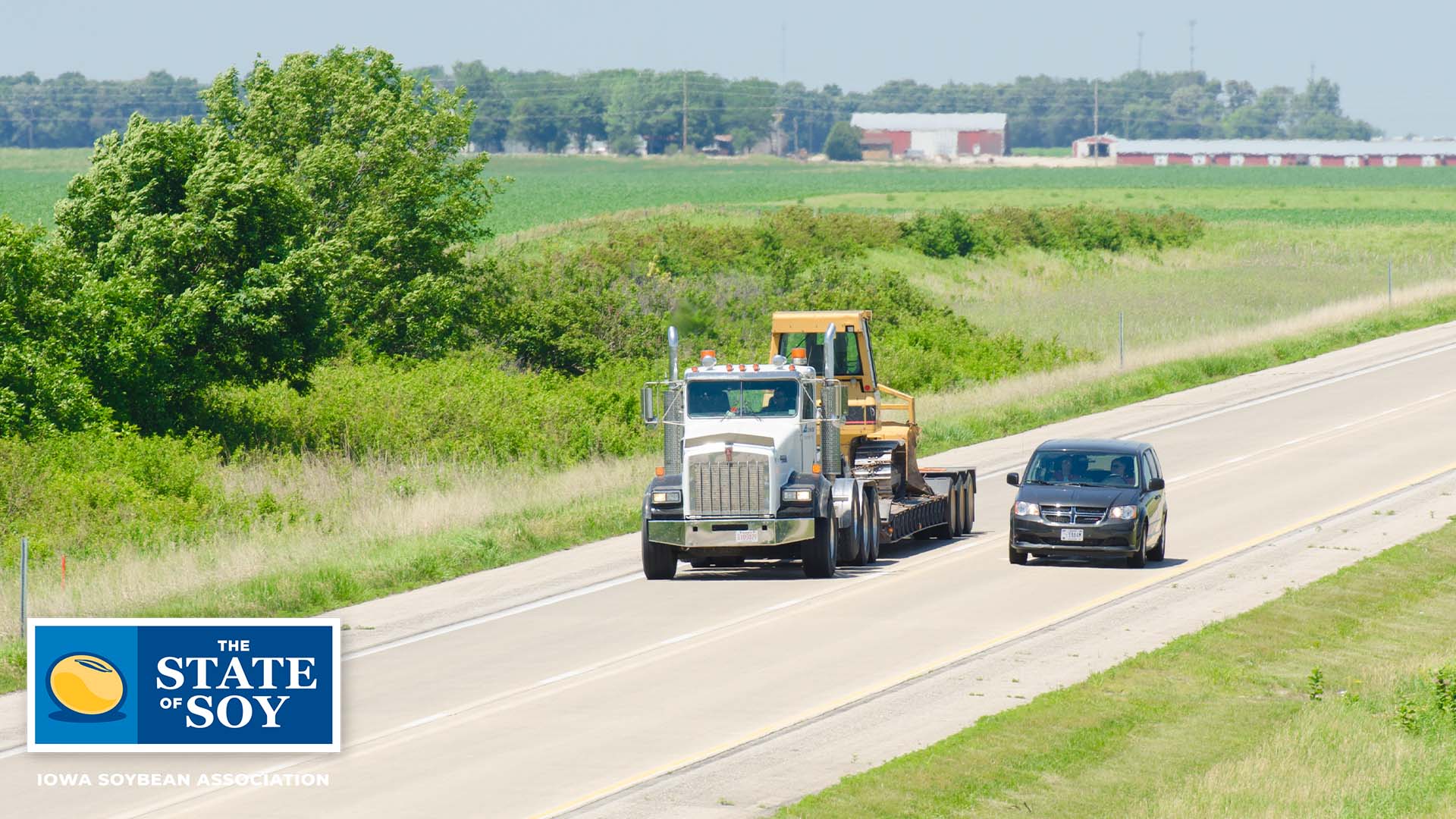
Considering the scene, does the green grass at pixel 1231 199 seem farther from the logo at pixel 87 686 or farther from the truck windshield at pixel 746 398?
the logo at pixel 87 686

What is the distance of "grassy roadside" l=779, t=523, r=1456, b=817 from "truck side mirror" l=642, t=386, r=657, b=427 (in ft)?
24.9

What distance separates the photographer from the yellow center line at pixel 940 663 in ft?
47.7

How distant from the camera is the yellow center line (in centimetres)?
1455

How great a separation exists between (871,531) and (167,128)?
1947cm

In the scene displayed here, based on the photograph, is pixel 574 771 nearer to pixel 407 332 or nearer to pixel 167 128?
pixel 167 128

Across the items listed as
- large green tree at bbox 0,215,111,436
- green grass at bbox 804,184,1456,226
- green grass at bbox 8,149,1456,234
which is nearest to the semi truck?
large green tree at bbox 0,215,111,436

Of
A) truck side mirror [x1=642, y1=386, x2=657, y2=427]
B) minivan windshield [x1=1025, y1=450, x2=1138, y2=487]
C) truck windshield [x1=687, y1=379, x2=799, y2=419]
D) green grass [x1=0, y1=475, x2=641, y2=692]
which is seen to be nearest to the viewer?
green grass [x1=0, y1=475, x2=641, y2=692]

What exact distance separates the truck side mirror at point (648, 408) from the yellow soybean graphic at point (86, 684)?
1029cm

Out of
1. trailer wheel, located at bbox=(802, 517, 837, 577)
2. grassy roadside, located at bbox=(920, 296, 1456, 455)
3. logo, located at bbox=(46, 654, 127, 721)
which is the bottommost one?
grassy roadside, located at bbox=(920, 296, 1456, 455)

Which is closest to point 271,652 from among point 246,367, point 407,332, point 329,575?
point 329,575

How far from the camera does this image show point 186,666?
45.4 ft

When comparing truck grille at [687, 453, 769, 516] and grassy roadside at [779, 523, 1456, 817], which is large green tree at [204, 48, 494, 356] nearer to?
truck grille at [687, 453, 769, 516]

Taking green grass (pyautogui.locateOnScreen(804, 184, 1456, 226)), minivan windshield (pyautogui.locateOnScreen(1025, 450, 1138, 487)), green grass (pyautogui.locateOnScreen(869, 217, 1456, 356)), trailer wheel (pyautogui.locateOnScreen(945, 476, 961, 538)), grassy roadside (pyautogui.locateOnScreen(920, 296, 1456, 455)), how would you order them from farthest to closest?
green grass (pyautogui.locateOnScreen(804, 184, 1456, 226)), green grass (pyautogui.locateOnScreen(869, 217, 1456, 356)), grassy roadside (pyautogui.locateOnScreen(920, 296, 1456, 455)), trailer wheel (pyautogui.locateOnScreen(945, 476, 961, 538)), minivan windshield (pyautogui.locateOnScreen(1025, 450, 1138, 487))

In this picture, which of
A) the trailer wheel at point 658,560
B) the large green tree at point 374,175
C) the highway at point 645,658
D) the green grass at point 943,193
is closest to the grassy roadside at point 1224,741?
the highway at point 645,658
